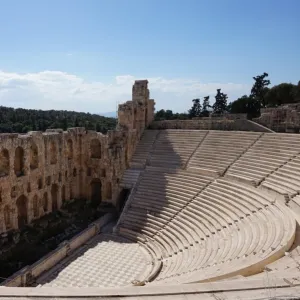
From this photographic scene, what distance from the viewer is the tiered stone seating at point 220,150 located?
Answer: 71.9ft

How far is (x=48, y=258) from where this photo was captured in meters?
16.3

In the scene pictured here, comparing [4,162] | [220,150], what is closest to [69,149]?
[4,162]

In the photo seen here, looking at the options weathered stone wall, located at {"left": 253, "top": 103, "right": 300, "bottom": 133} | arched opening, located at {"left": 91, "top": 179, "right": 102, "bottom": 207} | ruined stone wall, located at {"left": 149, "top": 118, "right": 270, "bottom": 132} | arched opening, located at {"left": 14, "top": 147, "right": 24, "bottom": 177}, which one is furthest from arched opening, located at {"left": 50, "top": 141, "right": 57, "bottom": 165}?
A: weathered stone wall, located at {"left": 253, "top": 103, "right": 300, "bottom": 133}

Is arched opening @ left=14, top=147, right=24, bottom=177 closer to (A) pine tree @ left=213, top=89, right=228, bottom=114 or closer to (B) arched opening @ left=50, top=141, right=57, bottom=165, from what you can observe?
(B) arched opening @ left=50, top=141, right=57, bottom=165

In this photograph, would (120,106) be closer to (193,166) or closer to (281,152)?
(193,166)

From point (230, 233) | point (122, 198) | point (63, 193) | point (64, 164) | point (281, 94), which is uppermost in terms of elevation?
point (281, 94)

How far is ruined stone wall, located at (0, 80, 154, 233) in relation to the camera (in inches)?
754

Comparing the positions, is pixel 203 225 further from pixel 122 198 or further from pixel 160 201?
pixel 122 198

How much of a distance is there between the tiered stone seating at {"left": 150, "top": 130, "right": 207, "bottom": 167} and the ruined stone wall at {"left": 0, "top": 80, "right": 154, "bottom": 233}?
216 centimetres

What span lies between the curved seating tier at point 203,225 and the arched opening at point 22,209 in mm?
6463

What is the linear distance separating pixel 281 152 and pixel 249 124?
7.05m

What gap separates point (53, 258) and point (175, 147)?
1283 cm

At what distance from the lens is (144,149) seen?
26297mm

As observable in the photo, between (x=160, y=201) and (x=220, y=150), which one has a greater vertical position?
(x=220, y=150)
